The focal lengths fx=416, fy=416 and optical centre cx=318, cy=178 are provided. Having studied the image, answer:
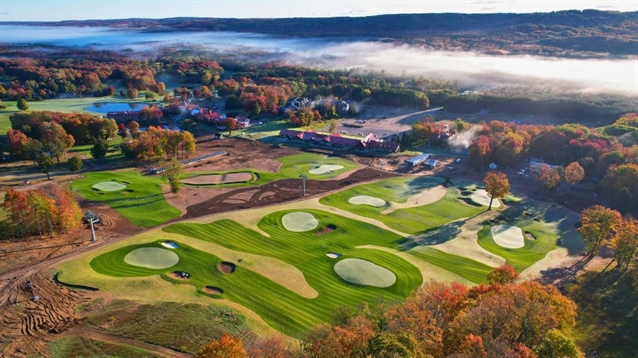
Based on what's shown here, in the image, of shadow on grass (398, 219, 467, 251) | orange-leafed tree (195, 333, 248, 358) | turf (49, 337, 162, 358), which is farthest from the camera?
shadow on grass (398, 219, 467, 251)

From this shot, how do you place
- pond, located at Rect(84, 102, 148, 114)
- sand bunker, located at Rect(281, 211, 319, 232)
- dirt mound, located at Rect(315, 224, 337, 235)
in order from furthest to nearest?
1. pond, located at Rect(84, 102, 148, 114)
2. sand bunker, located at Rect(281, 211, 319, 232)
3. dirt mound, located at Rect(315, 224, 337, 235)

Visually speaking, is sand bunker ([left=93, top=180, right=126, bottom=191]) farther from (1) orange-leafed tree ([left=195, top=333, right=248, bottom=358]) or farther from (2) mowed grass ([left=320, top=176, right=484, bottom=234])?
(1) orange-leafed tree ([left=195, top=333, right=248, bottom=358])

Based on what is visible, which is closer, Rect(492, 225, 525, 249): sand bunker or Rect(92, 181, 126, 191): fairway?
Rect(492, 225, 525, 249): sand bunker

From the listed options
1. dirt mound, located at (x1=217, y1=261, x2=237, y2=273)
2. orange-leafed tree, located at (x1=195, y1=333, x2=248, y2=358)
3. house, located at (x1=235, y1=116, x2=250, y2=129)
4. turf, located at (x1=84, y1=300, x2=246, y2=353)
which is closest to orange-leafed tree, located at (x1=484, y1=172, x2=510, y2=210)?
dirt mound, located at (x1=217, y1=261, x2=237, y2=273)

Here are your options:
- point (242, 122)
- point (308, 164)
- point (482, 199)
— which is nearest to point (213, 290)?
point (482, 199)

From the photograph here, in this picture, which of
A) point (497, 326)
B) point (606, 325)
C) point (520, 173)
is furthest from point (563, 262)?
point (520, 173)

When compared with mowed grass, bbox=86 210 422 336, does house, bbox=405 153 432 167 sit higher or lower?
higher

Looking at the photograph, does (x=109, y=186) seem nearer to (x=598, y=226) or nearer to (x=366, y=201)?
(x=366, y=201)
